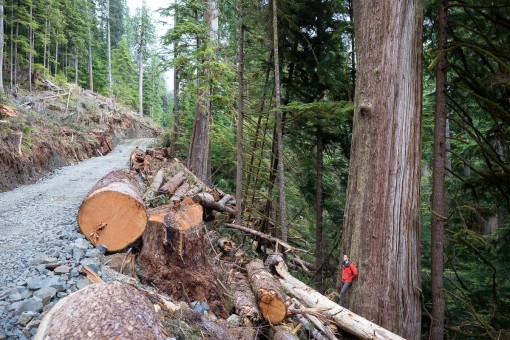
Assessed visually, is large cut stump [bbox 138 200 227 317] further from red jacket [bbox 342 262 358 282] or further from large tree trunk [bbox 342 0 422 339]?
large tree trunk [bbox 342 0 422 339]

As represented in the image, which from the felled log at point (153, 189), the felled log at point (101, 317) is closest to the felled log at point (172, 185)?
the felled log at point (153, 189)

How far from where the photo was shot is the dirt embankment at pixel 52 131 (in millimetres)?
9827

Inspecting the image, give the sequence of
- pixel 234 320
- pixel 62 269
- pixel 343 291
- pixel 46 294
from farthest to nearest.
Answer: pixel 343 291
pixel 234 320
pixel 62 269
pixel 46 294

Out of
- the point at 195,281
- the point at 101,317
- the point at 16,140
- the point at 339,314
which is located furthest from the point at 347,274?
the point at 16,140

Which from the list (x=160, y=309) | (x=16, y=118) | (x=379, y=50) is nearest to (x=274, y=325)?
(x=160, y=309)

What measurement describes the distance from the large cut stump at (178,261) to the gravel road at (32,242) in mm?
824

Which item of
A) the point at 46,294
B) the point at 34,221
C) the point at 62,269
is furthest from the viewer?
the point at 34,221

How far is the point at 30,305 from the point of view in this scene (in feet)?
9.77

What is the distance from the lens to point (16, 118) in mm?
11555

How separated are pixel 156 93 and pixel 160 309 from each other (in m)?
51.6

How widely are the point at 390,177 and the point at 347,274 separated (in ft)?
5.18

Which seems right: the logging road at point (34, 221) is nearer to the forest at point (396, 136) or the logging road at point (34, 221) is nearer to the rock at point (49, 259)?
the rock at point (49, 259)

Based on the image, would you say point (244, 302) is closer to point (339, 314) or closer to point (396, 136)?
point (339, 314)

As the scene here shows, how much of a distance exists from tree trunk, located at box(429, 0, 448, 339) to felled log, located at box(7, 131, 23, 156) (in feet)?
37.5
